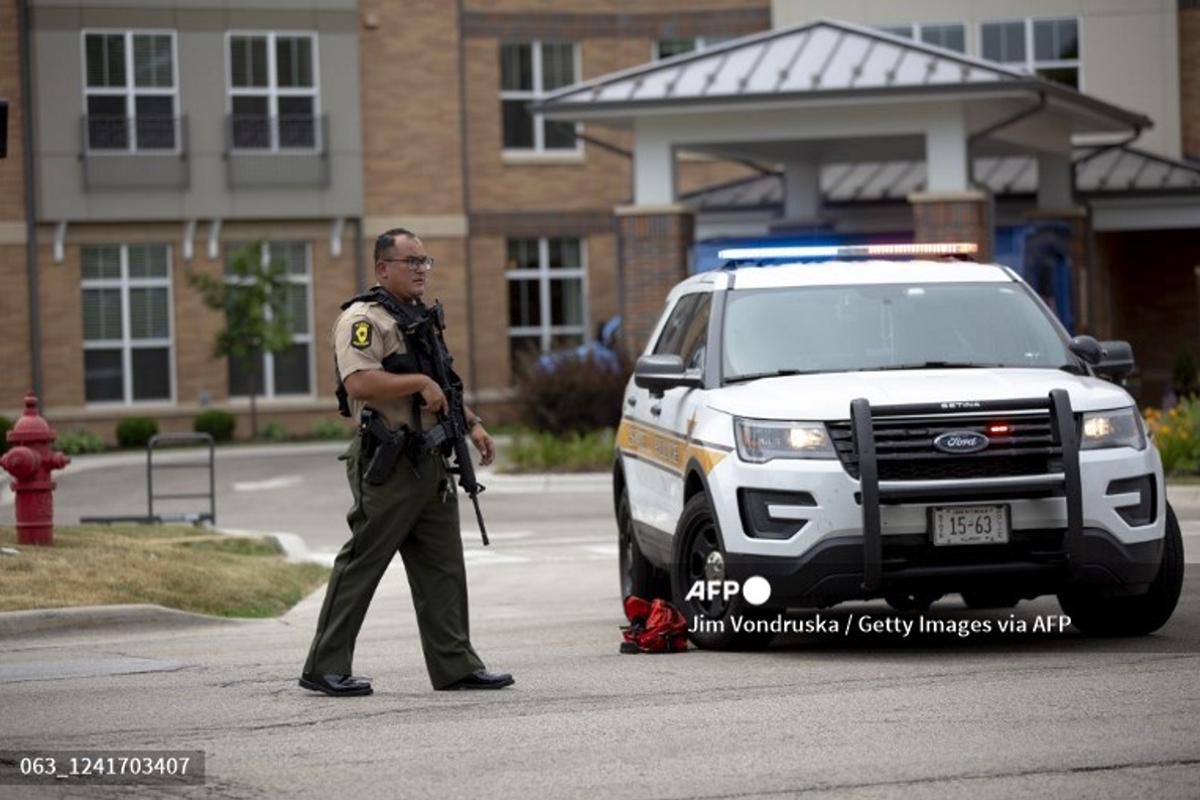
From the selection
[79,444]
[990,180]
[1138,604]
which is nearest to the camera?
[1138,604]

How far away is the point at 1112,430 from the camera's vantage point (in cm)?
1066

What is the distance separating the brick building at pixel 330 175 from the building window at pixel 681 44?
1.9 inches

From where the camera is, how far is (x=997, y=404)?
1043 cm

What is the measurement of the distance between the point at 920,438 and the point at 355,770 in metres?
3.51

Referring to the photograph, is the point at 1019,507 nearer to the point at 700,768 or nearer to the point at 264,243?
the point at 700,768

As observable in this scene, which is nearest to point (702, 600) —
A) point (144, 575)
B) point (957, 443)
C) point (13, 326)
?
point (957, 443)

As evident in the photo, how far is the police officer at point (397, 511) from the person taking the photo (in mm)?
9609

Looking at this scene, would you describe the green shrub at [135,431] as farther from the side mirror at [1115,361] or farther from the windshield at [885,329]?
the side mirror at [1115,361]

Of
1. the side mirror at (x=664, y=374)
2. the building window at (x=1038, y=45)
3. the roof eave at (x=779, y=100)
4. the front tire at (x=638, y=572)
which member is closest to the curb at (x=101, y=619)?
the front tire at (x=638, y=572)

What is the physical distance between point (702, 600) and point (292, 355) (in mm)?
27953

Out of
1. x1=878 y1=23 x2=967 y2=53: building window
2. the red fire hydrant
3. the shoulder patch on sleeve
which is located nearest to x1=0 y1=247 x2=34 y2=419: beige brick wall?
x1=878 y1=23 x2=967 y2=53: building window

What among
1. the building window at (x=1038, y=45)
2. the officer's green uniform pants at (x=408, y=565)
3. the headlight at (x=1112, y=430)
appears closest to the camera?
the officer's green uniform pants at (x=408, y=565)

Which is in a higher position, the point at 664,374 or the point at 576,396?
the point at 664,374

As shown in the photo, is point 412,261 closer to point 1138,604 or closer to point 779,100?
point 1138,604
